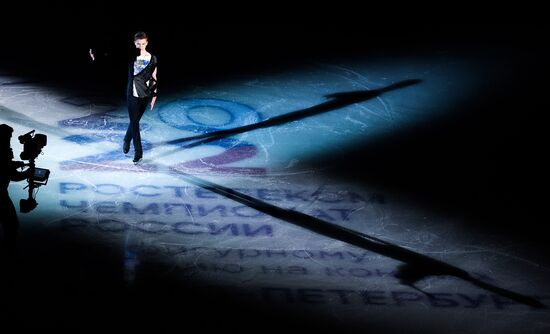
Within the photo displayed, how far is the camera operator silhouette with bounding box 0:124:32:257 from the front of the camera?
8.00 m

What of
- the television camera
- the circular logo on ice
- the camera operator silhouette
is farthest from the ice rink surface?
the television camera

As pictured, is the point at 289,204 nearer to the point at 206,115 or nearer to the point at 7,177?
the point at 206,115

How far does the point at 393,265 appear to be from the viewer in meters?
9.94

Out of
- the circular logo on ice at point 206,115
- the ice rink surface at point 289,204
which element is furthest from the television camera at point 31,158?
the circular logo on ice at point 206,115

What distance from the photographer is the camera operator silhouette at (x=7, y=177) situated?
26.2 feet

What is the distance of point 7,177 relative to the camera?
8062mm

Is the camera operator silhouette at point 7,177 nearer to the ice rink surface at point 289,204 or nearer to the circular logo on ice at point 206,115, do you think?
the ice rink surface at point 289,204

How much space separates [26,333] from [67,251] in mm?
1788

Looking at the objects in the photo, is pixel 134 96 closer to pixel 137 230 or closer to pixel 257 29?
pixel 137 230

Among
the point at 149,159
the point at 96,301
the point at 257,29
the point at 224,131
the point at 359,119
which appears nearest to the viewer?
the point at 96,301

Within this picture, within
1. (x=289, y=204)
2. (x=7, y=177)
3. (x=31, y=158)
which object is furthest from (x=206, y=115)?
(x=7, y=177)

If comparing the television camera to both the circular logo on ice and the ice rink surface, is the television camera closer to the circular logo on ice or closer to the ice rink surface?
the ice rink surface

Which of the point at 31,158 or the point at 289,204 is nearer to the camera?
the point at 31,158

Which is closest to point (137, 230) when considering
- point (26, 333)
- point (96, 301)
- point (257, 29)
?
point (96, 301)
